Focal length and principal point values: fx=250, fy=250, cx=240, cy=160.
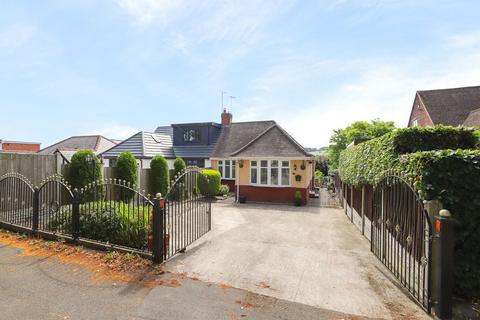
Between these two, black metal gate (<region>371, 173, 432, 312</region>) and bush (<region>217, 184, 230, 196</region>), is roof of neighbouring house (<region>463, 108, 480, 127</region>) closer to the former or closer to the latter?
black metal gate (<region>371, 173, 432, 312</region>)

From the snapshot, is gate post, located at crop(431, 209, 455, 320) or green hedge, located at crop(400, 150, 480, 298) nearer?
gate post, located at crop(431, 209, 455, 320)

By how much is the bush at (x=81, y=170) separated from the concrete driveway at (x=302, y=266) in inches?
244

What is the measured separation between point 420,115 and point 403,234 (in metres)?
24.6

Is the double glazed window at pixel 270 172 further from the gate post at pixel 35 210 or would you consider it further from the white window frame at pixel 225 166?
the gate post at pixel 35 210

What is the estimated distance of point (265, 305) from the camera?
4008 mm

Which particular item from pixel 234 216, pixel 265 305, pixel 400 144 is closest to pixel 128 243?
pixel 265 305

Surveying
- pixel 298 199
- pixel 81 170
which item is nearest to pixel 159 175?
pixel 81 170

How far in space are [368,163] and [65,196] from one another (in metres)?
12.0

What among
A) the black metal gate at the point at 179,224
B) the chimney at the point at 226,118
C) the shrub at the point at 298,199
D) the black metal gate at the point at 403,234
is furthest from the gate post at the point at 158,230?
the chimney at the point at 226,118

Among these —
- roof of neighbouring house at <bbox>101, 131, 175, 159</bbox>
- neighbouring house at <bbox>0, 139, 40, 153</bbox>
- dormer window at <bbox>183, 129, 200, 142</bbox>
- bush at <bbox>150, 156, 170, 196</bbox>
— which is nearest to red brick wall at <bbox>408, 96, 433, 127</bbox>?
dormer window at <bbox>183, 129, 200, 142</bbox>

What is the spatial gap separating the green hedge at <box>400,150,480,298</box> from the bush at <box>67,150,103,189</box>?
1207cm

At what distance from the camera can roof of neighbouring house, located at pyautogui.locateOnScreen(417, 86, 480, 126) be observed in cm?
2067

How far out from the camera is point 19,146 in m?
42.5

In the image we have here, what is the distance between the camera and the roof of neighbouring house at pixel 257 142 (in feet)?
50.8
